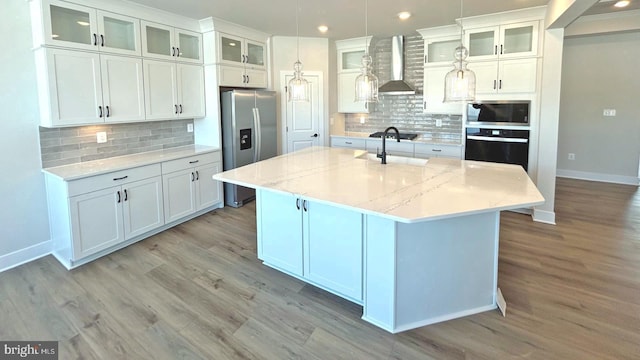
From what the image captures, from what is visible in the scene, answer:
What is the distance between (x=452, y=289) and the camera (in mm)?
2383

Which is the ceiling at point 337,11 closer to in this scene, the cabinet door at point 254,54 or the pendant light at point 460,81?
the cabinet door at point 254,54

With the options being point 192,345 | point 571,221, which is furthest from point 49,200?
point 571,221

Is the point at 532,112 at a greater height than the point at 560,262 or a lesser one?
greater

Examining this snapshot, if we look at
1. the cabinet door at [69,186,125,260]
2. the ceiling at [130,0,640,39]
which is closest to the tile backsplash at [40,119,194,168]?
the cabinet door at [69,186,125,260]

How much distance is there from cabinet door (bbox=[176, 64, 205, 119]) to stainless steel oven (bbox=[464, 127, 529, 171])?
3.60 m

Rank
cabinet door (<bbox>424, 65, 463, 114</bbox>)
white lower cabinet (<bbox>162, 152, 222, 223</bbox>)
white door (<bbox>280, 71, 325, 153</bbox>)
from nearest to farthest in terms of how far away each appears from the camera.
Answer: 1. white lower cabinet (<bbox>162, 152, 222, 223</bbox>)
2. cabinet door (<bbox>424, 65, 463, 114</bbox>)
3. white door (<bbox>280, 71, 325, 153</bbox>)

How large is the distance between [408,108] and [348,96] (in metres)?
1.03

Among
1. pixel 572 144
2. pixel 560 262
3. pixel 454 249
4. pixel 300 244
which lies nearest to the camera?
pixel 454 249

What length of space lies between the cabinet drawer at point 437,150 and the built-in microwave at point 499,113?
16.6 inches

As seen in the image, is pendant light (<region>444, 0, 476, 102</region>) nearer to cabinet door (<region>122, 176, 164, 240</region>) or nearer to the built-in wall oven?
the built-in wall oven

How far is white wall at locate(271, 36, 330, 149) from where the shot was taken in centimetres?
553

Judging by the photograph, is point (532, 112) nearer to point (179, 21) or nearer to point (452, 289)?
point (452, 289)

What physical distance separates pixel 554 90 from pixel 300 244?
348cm

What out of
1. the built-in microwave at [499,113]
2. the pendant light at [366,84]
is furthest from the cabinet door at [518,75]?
the pendant light at [366,84]
